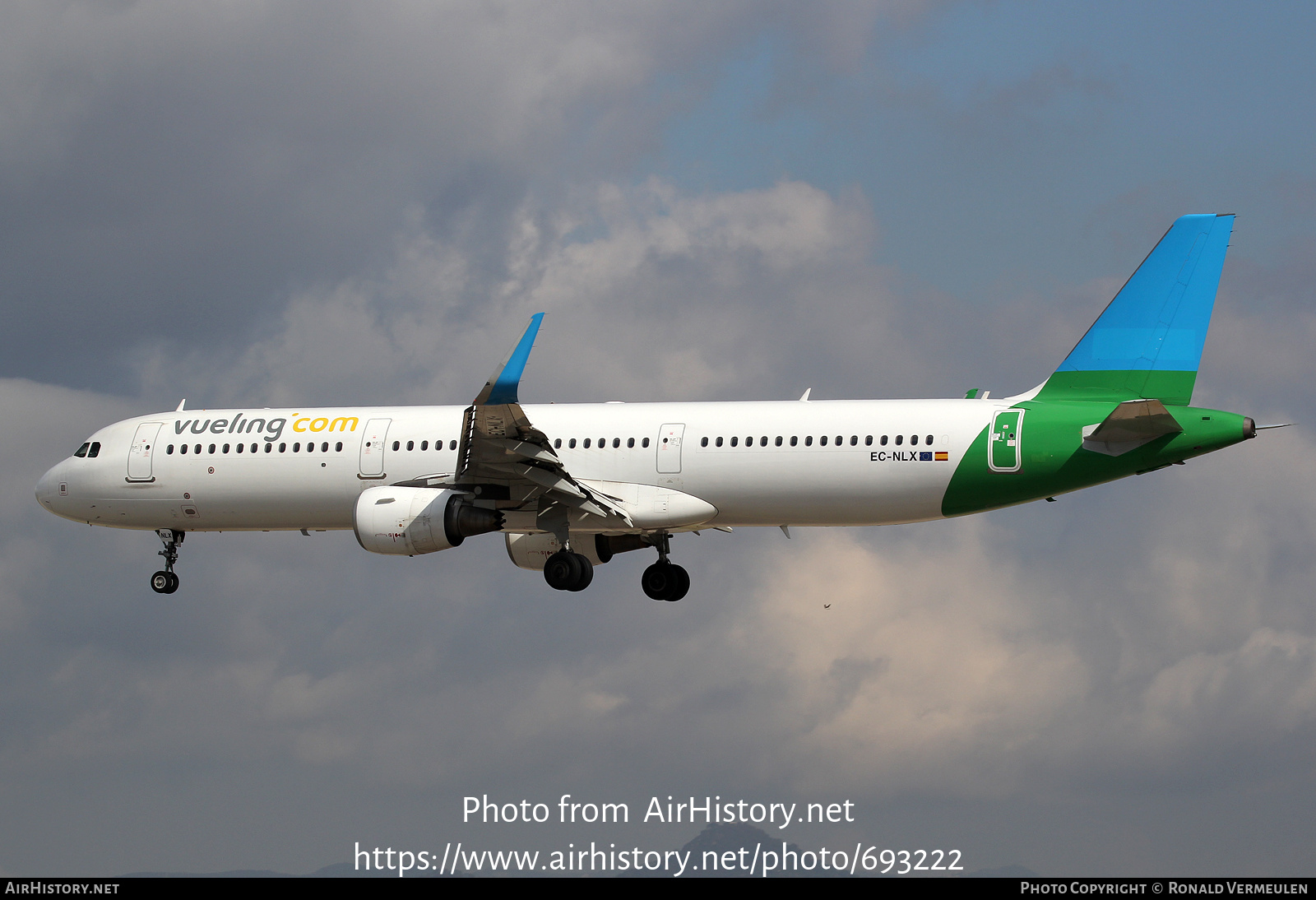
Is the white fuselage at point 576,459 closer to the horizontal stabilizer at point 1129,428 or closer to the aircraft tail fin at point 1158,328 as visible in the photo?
the horizontal stabilizer at point 1129,428

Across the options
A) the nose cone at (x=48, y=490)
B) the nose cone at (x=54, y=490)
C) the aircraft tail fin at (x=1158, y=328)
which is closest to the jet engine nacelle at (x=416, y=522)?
the nose cone at (x=54, y=490)

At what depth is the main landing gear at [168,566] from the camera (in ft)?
112

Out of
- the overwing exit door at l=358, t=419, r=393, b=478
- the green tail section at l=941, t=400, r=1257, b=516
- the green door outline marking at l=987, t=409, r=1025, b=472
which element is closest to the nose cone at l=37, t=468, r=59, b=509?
the overwing exit door at l=358, t=419, r=393, b=478

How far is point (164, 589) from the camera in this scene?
3428 centimetres

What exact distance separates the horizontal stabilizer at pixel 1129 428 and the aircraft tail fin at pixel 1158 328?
133 cm

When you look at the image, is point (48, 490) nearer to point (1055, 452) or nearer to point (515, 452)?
point (515, 452)

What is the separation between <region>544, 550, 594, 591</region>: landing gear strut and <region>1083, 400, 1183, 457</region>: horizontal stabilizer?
10535 mm

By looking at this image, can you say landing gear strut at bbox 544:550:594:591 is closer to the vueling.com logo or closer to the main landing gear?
the vueling.com logo

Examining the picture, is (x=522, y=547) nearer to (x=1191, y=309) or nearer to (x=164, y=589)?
(x=164, y=589)

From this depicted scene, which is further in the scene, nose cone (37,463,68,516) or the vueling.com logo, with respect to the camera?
nose cone (37,463,68,516)

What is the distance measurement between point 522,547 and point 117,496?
9347 mm

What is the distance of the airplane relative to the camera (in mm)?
27828
